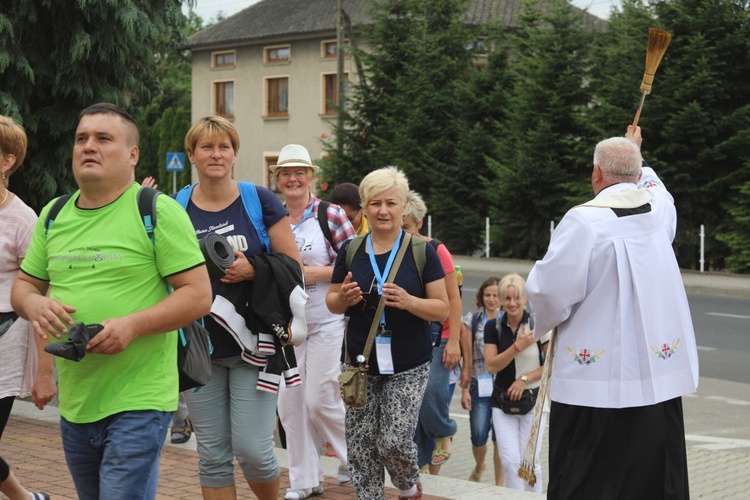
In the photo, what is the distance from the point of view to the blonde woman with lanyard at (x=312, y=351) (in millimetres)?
6395

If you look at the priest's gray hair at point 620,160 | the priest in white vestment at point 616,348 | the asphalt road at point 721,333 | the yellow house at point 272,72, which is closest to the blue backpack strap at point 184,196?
the priest in white vestment at point 616,348

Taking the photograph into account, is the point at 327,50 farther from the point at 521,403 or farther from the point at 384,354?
the point at 384,354

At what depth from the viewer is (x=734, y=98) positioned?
26.3 metres

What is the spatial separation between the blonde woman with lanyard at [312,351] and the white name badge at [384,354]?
0.96m

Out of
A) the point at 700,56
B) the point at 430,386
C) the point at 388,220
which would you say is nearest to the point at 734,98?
the point at 700,56

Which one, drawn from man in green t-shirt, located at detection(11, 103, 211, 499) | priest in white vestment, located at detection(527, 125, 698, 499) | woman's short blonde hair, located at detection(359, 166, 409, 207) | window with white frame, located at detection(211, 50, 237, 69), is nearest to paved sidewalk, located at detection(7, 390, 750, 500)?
priest in white vestment, located at detection(527, 125, 698, 499)

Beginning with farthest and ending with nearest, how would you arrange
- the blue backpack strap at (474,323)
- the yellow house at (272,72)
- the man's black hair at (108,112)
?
the yellow house at (272,72)
the blue backpack strap at (474,323)
the man's black hair at (108,112)

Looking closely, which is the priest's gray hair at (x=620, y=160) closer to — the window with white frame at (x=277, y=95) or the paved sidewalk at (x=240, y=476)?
the paved sidewalk at (x=240, y=476)

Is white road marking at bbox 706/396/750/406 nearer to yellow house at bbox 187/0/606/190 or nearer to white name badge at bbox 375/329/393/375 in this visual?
white name badge at bbox 375/329/393/375

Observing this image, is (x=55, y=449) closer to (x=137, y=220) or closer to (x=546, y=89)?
(x=137, y=220)

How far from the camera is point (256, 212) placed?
5.25 m

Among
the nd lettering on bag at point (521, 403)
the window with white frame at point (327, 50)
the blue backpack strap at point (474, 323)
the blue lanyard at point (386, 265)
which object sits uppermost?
the window with white frame at point (327, 50)

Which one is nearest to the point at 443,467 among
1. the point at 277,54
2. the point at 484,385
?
the point at 484,385

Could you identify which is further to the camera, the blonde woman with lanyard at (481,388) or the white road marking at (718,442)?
the white road marking at (718,442)
